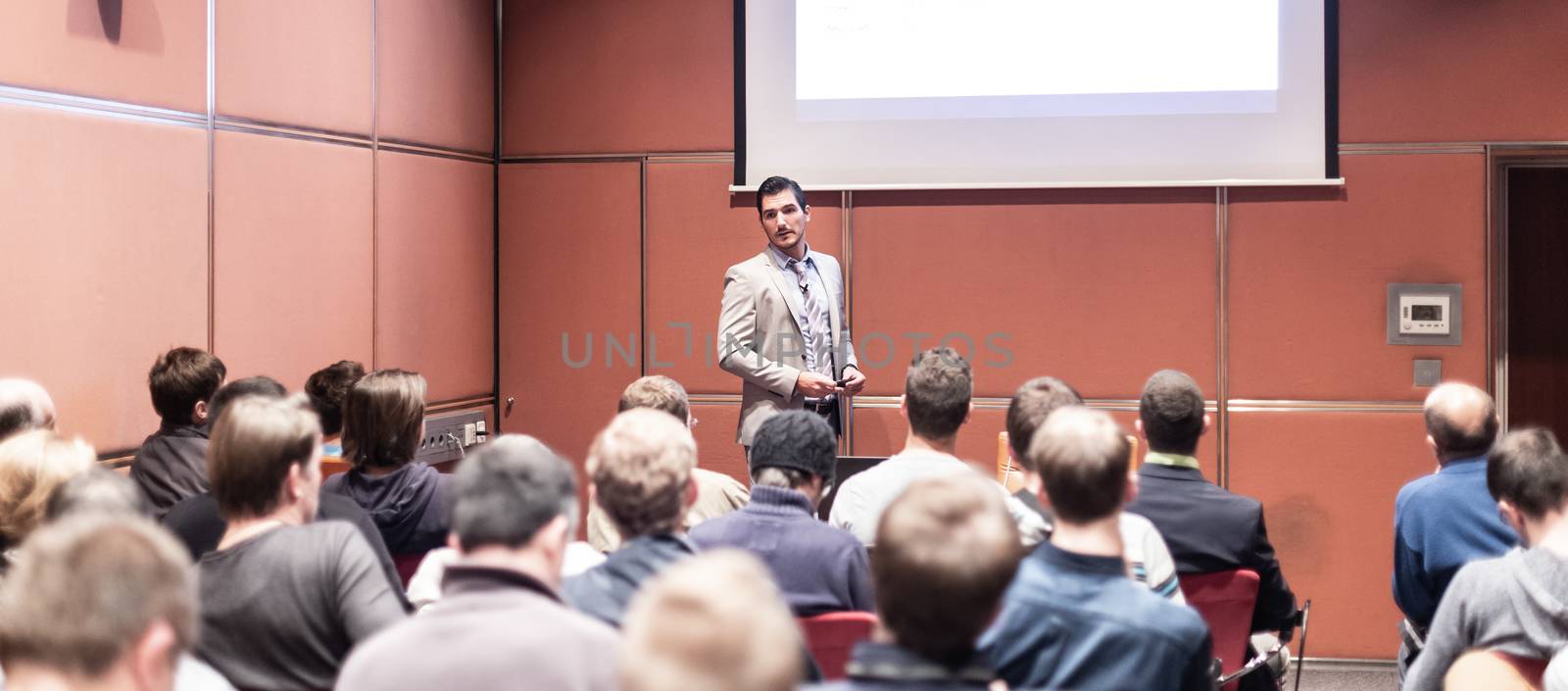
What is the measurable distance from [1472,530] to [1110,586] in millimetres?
1688

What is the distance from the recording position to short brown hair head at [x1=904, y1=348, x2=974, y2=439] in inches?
120

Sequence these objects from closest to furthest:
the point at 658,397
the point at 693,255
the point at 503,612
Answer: the point at 503,612, the point at 658,397, the point at 693,255

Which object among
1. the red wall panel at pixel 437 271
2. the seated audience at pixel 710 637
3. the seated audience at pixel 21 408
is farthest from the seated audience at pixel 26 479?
the red wall panel at pixel 437 271

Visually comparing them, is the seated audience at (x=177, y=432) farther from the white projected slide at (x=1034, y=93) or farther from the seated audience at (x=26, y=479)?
the white projected slide at (x=1034, y=93)

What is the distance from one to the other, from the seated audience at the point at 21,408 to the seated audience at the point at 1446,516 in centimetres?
317

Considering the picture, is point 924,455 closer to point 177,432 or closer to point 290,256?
point 177,432

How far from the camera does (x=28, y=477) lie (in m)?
2.19

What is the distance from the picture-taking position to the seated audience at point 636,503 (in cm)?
203

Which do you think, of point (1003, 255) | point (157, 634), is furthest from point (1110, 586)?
point (1003, 255)

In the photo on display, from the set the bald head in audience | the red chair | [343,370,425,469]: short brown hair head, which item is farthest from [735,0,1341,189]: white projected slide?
the red chair

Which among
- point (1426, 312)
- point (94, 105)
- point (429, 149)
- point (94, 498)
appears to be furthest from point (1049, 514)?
point (429, 149)

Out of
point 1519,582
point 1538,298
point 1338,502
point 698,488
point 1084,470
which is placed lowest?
point 1338,502

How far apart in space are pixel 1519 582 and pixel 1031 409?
39.2 inches

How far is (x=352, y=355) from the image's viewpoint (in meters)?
4.63
